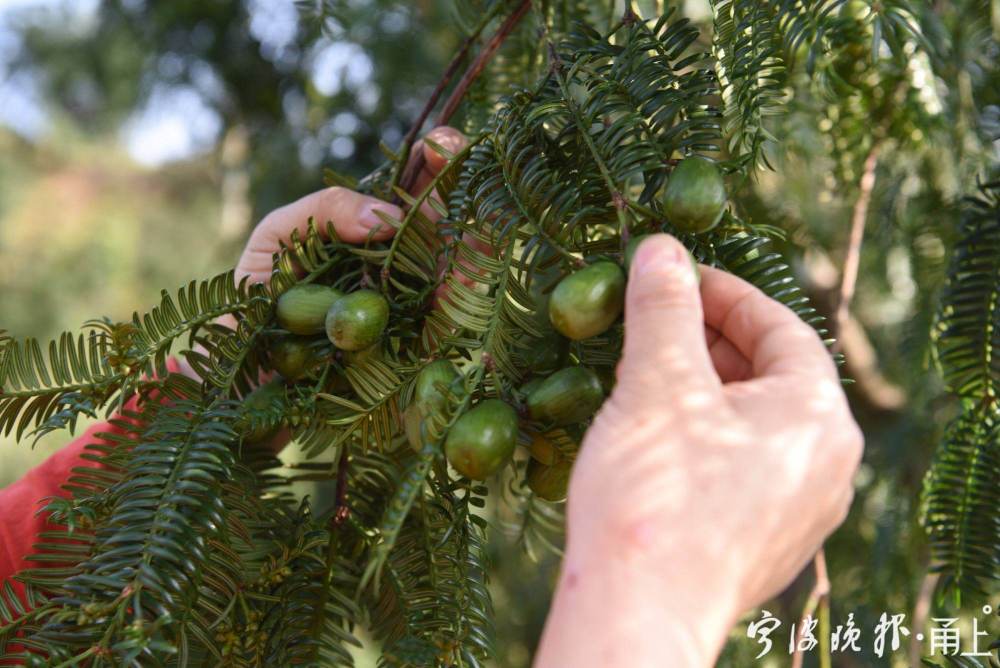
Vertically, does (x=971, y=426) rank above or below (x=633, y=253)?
below

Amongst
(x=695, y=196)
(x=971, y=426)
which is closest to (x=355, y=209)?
(x=695, y=196)

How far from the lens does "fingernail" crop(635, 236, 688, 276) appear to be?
59cm

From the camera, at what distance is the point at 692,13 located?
1776 millimetres

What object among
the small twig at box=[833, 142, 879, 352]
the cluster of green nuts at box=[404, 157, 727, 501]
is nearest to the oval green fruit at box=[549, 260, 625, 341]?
the cluster of green nuts at box=[404, 157, 727, 501]

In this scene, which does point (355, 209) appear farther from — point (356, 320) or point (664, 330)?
point (664, 330)

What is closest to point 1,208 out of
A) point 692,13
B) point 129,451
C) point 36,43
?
point 36,43

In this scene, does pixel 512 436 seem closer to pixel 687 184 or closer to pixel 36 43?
pixel 687 184

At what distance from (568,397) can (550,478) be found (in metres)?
0.11

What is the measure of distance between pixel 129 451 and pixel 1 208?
6.33 meters

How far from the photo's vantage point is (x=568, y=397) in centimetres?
66

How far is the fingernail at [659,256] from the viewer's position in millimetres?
588

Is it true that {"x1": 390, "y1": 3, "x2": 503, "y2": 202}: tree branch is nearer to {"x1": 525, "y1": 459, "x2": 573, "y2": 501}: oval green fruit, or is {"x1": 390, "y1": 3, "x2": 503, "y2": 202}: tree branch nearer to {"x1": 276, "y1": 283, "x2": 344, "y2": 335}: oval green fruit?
{"x1": 276, "y1": 283, "x2": 344, "y2": 335}: oval green fruit

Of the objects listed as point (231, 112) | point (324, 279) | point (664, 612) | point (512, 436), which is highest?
point (231, 112)

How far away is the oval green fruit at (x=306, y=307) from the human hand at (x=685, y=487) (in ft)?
1.15
